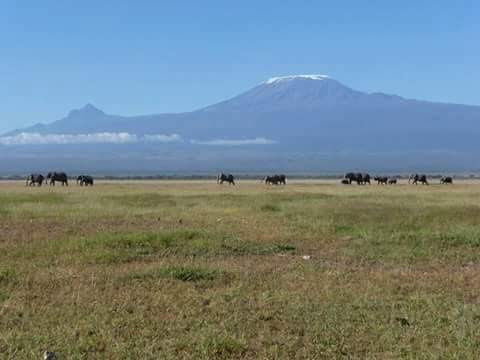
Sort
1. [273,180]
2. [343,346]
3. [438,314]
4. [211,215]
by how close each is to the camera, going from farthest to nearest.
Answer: [273,180] < [211,215] < [438,314] < [343,346]

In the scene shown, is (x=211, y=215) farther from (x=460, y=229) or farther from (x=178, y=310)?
(x=178, y=310)

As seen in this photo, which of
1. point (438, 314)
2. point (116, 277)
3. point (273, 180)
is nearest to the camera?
point (438, 314)

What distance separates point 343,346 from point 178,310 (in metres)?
2.74

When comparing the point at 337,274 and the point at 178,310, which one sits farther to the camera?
the point at 337,274

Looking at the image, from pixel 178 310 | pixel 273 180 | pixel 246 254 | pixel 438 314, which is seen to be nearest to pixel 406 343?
pixel 438 314

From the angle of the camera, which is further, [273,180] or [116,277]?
[273,180]

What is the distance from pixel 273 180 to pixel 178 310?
6787 cm

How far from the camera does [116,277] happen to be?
13.1 meters

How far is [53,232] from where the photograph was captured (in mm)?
20594

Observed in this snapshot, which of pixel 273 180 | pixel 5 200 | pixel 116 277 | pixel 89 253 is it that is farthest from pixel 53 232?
pixel 273 180

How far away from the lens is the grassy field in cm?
880

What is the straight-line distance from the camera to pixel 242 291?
1196 centimetres

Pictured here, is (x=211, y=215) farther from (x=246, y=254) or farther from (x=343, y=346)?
(x=343, y=346)

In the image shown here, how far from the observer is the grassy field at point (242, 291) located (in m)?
8.80
